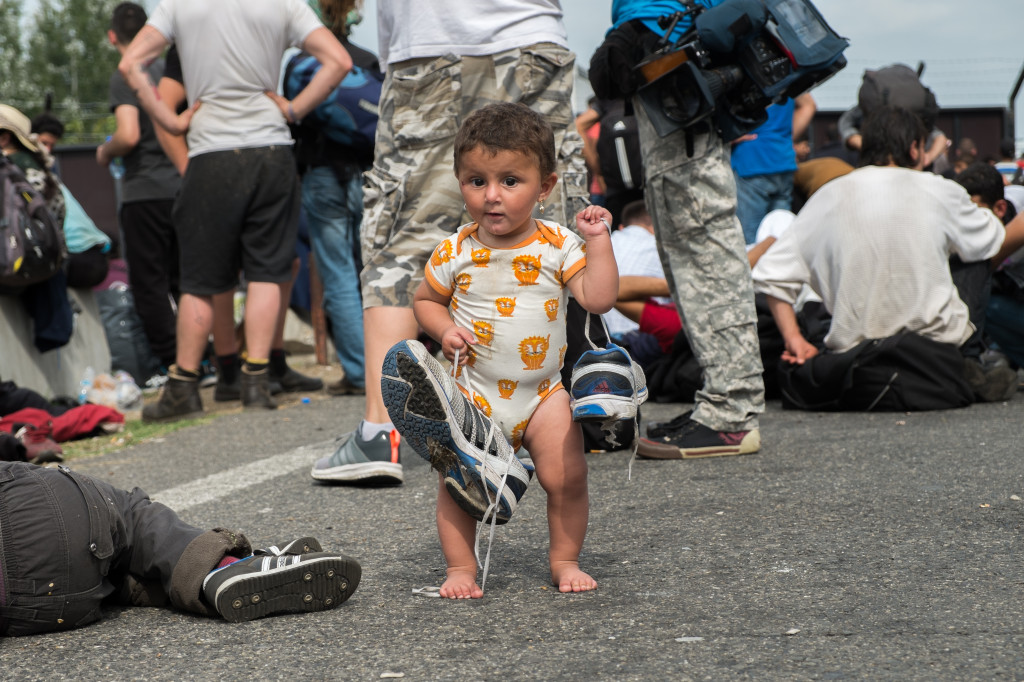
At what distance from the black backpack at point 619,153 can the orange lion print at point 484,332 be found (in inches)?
174

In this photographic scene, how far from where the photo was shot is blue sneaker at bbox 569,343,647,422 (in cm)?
229

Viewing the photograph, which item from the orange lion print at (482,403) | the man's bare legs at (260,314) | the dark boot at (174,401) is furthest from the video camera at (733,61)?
the dark boot at (174,401)

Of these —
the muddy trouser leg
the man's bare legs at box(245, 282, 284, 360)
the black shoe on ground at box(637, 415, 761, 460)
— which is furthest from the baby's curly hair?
the man's bare legs at box(245, 282, 284, 360)

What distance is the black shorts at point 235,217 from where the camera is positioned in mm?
5547

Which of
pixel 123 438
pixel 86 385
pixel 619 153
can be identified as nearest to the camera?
pixel 123 438

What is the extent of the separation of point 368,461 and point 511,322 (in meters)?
1.29

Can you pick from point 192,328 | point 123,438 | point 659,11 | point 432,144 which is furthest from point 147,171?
point 659,11

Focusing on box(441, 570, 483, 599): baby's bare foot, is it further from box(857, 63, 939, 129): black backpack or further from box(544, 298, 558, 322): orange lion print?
box(857, 63, 939, 129): black backpack

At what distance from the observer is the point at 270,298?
5.68 meters

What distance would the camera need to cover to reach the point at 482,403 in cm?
245

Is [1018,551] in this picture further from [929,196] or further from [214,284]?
[214,284]

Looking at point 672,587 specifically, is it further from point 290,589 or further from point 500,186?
point 500,186

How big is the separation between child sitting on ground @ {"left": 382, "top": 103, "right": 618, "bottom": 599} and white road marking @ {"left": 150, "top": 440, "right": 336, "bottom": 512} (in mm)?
1395

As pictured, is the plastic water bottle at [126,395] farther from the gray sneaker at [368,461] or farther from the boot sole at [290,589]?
the boot sole at [290,589]
